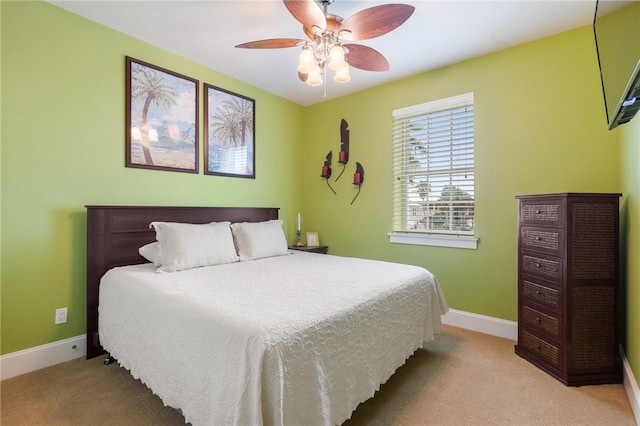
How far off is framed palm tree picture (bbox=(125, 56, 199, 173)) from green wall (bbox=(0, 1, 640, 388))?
0.08m

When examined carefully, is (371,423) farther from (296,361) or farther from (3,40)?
(3,40)

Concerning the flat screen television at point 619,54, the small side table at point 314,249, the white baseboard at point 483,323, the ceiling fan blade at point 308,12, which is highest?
the ceiling fan blade at point 308,12

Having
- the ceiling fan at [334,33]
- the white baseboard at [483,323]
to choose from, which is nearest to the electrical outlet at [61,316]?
the ceiling fan at [334,33]

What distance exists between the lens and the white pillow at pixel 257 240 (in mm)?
2873

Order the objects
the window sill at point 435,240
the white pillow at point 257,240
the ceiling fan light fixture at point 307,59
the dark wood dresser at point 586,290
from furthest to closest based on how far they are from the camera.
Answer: the window sill at point 435,240
the white pillow at point 257,240
the dark wood dresser at point 586,290
the ceiling fan light fixture at point 307,59

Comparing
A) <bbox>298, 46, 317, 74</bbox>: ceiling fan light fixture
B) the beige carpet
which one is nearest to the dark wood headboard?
the beige carpet

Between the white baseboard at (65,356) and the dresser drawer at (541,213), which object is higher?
the dresser drawer at (541,213)

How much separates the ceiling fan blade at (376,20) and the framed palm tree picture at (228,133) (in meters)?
1.87

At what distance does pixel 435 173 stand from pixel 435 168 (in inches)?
2.1

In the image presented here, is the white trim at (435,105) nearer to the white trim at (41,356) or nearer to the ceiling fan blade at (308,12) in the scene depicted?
the ceiling fan blade at (308,12)

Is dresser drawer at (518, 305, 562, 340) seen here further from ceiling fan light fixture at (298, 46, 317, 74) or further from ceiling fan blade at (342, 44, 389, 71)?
ceiling fan light fixture at (298, 46, 317, 74)

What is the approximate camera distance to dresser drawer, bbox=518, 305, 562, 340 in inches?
84.4

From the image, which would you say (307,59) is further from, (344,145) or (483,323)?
(483,323)

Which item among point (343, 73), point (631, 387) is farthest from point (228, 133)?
point (631, 387)
